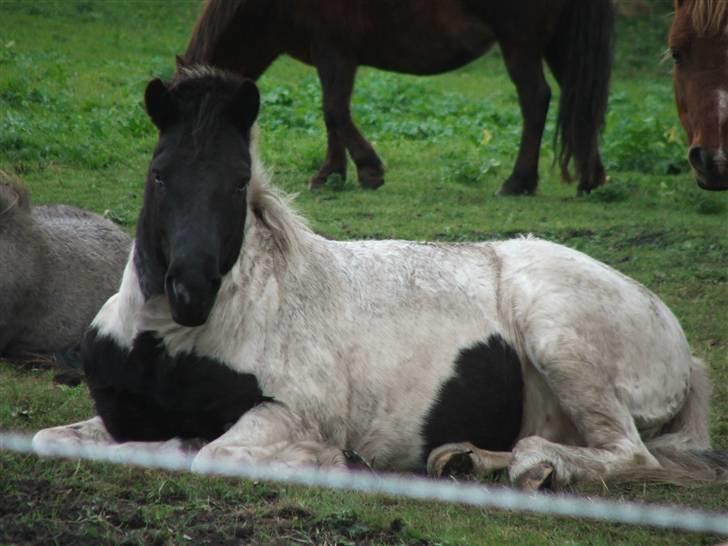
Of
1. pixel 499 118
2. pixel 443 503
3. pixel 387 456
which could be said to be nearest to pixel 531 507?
pixel 443 503

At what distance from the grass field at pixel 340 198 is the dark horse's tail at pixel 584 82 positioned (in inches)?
19.6

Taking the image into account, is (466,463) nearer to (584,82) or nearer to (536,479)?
(536,479)

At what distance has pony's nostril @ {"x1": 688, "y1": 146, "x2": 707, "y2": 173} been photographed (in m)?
7.71

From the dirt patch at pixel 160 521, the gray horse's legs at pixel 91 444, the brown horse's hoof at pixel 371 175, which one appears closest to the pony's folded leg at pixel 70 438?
the gray horse's legs at pixel 91 444

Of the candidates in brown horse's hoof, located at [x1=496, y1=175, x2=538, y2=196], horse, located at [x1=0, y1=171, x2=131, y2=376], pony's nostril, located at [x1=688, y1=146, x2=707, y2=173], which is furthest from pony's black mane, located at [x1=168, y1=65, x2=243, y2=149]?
brown horse's hoof, located at [x1=496, y1=175, x2=538, y2=196]

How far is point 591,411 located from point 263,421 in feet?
4.75

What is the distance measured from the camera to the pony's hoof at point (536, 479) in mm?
5285

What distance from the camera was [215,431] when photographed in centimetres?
535

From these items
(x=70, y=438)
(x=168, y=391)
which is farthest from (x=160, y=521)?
(x=70, y=438)

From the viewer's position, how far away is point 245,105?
5363mm

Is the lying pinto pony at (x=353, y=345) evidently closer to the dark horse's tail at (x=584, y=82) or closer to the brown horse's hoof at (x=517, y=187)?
the brown horse's hoof at (x=517, y=187)

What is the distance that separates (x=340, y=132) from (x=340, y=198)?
3.45ft

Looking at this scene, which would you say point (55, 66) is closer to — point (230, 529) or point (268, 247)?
point (268, 247)

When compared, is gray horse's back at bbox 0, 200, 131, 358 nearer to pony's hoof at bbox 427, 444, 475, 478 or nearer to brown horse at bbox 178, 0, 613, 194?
pony's hoof at bbox 427, 444, 475, 478
